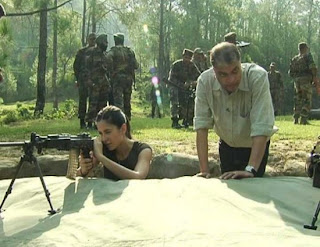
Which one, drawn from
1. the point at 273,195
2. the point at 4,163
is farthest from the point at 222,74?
the point at 4,163

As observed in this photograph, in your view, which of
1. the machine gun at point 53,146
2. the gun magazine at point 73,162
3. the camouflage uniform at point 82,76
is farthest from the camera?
the camouflage uniform at point 82,76

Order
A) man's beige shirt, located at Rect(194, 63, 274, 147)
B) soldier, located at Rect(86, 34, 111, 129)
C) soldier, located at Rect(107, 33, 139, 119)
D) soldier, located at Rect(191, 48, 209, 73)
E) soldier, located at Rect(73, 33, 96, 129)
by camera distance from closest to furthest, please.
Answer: man's beige shirt, located at Rect(194, 63, 274, 147) → soldier, located at Rect(86, 34, 111, 129) → soldier, located at Rect(73, 33, 96, 129) → soldier, located at Rect(107, 33, 139, 119) → soldier, located at Rect(191, 48, 209, 73)

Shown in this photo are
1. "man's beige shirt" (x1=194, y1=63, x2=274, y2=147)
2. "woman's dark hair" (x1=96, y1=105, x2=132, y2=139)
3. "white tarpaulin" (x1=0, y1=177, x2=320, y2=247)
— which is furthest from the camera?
"woman's dark hair" (x1=96, y1=105, x2=132, y2=139)

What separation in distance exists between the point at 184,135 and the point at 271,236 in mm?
6206

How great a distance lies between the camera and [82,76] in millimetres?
9750

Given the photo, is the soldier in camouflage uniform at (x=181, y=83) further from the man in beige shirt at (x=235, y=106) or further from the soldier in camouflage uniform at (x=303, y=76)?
the man in beige shirt at (x=235, y=106)

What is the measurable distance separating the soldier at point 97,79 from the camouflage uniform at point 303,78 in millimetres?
4201

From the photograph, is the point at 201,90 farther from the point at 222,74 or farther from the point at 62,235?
the point at 62,235

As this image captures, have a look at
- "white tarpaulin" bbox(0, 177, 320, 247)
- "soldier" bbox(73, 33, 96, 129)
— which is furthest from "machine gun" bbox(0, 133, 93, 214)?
"soldier" bbox(73, 33, 96, 129)

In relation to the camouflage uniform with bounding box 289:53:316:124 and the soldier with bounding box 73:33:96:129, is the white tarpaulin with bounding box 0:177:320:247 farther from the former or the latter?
the camouflage uniform with bounding box 289:53:316:124

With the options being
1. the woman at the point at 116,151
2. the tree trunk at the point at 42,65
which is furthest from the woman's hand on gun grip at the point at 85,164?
the tree trunk at the point at 42,65

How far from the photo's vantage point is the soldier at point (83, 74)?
950 centimetres

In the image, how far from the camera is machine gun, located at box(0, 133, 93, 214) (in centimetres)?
292

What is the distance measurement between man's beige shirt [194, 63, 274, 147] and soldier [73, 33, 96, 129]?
6259 mm
